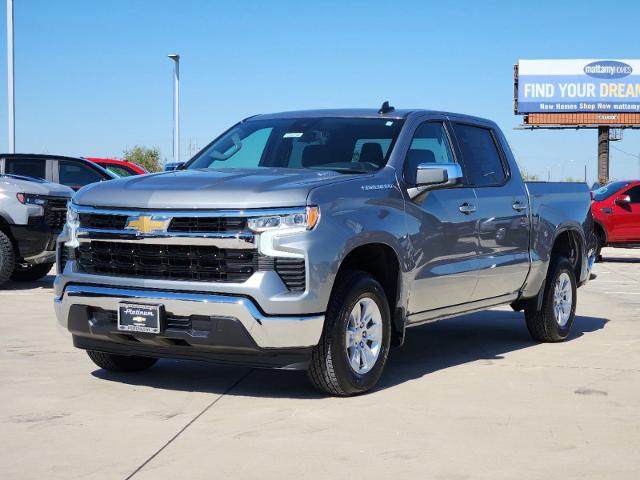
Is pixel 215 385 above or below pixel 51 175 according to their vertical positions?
below

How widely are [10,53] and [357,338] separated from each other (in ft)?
66.7

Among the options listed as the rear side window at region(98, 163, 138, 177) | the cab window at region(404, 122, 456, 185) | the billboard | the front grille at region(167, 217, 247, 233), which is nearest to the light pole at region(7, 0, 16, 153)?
the rear side window at region(98, 163, 138, 177)

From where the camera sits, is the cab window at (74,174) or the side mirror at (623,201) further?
the side mirror at (623,201)

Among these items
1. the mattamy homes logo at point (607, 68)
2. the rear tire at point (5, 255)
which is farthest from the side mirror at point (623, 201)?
the mattamy homes logo at point (607, 68)


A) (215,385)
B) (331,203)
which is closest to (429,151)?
(331,203)

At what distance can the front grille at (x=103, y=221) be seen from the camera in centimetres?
669

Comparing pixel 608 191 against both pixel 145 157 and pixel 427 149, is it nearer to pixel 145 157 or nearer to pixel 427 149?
pixel 427 149

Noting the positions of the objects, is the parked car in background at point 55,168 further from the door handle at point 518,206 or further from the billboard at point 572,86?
the billboard at point 572,86

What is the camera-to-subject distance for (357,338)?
6.84 metres

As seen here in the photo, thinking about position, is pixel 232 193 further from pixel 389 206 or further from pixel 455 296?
pixel 455 296

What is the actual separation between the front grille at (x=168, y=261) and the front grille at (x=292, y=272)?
0.49 ft

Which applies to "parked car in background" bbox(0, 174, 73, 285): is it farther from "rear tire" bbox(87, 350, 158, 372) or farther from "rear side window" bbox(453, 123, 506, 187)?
"rear side window" bbox(453, 123, 506, 187)

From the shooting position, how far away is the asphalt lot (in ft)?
16.8

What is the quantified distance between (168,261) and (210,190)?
1.66 ft
